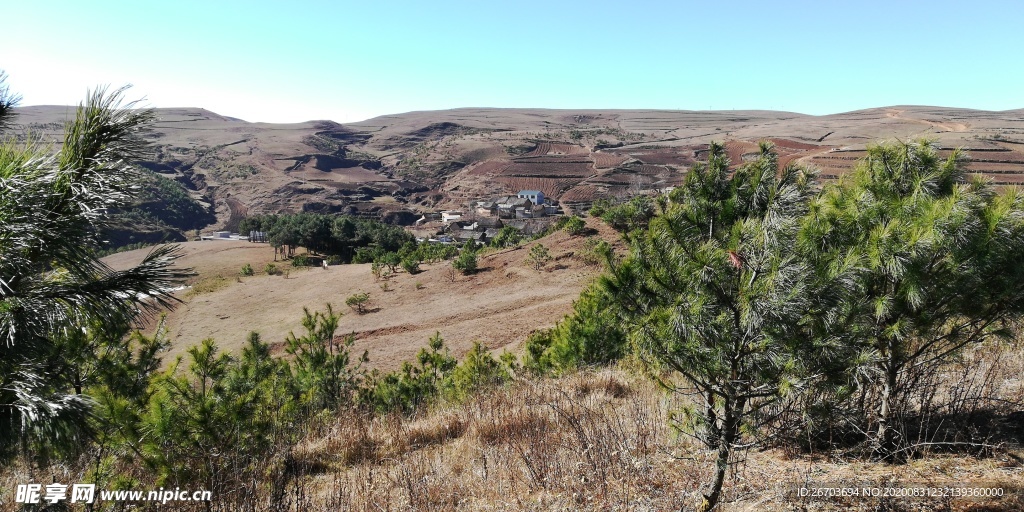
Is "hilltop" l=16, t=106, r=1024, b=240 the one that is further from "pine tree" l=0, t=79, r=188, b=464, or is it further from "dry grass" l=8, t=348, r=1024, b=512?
"pine tree" l=0, t=79, r=188, b=464

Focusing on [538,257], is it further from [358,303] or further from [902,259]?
[902,259]

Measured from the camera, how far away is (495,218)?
188 feet

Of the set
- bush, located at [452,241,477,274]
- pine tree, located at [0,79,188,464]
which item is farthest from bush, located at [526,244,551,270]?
pine tree, located at [0,79,188,464]

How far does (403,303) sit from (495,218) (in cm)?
3386

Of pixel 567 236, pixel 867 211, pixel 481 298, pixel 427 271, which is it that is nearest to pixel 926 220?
pixel 867 211

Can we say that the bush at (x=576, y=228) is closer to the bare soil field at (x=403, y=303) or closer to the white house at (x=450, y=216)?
the bare soil field at (x=403, y=303)

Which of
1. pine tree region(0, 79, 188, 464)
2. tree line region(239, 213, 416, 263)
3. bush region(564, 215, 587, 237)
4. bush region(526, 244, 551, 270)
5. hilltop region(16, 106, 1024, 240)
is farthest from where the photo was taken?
hilltop region(16, 106, 1024, 240)

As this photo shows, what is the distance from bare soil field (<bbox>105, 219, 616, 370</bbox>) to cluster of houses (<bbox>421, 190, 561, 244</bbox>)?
20.6 metres

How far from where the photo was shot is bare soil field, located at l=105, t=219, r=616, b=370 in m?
19.2

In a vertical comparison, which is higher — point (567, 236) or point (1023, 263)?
point (1023, 263)

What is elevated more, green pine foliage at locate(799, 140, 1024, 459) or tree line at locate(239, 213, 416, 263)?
green pine foliage at locate(799, 140, 1024, 459)

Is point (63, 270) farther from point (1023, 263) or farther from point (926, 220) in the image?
point (1023, 263)

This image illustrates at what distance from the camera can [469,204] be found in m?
72.6

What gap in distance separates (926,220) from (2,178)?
535 centimetres
